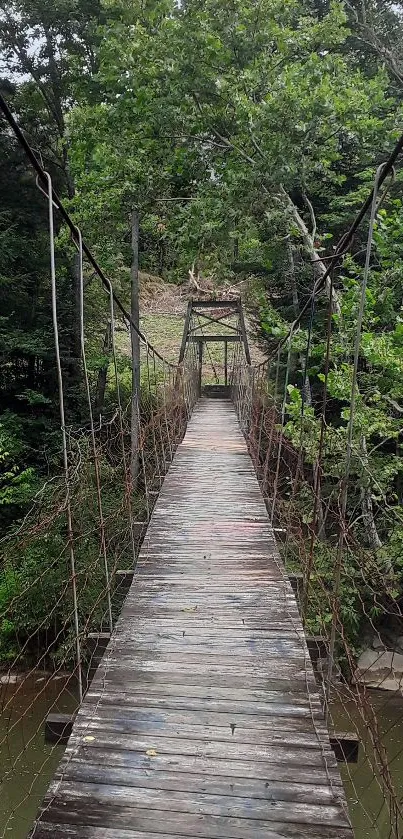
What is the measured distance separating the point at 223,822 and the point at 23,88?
27.7ft

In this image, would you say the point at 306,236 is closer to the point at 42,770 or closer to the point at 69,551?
the point at 69,551

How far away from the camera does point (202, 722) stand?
147cm

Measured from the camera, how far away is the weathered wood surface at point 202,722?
116 centimetres

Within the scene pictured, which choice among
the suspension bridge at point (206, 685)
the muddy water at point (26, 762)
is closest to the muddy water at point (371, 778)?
the suspension bridge at point (206, 685)

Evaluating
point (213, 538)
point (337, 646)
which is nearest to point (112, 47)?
point (213, 538)

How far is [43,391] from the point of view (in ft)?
23.6

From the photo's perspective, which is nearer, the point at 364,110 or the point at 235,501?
the point at 235,501

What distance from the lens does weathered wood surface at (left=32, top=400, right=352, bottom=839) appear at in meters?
1.16

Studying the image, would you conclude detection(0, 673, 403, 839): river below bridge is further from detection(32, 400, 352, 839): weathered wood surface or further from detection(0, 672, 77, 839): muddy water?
detection(32, 400, 352, 839): weathered wood surface

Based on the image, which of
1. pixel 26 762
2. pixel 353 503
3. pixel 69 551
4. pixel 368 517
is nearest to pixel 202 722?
pixel 69 551

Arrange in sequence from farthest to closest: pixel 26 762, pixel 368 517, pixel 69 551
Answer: pixel 368 517
pixel 26 762
pixel 69 551

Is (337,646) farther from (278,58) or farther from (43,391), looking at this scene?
(278,58)

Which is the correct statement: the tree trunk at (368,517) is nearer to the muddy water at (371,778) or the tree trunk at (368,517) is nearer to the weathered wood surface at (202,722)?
the muddy water at (371,778)

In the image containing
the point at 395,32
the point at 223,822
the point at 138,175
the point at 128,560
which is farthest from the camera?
the point at 395,32
